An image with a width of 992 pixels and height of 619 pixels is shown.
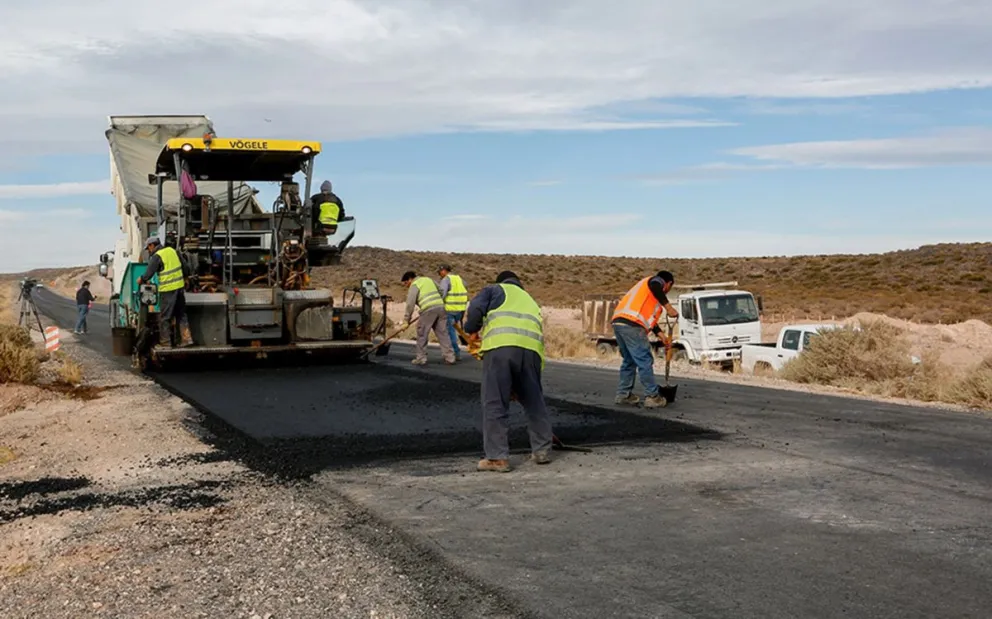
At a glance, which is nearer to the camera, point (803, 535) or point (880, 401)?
point (803, 535)

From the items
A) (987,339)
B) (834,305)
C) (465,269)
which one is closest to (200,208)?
(987,339)

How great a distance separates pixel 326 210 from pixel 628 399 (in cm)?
642

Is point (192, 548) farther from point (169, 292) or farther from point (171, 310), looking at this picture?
point (171, 310)

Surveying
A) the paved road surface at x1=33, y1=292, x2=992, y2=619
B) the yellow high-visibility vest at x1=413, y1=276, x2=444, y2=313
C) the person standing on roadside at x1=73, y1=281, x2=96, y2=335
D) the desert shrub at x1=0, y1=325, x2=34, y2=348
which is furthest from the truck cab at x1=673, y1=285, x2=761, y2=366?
the person standing on roadside at x1=73, y1=281, x2=96, y2=335

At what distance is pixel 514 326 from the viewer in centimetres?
775

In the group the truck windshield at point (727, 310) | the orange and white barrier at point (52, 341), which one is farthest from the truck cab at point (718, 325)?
the orange and white barrier at point (52, 341)

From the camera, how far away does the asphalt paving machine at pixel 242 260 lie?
49.8 ft

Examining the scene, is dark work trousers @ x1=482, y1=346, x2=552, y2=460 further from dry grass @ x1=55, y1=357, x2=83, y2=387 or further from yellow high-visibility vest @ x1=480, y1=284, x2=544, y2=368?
dry grass @ x1=55, y1=357, x2=83, y2=387

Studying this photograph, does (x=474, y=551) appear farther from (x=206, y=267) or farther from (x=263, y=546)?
(x=206, y=267)

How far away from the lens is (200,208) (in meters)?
15.8

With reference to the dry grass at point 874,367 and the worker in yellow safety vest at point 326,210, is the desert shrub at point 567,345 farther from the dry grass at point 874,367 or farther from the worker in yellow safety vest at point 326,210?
the worker in yellow safety vest at point 326,210

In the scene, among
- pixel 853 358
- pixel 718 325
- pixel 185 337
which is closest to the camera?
pixel 185 337

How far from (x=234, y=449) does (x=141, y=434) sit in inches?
60.4

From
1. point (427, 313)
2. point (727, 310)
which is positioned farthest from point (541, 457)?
point (727, 310)
